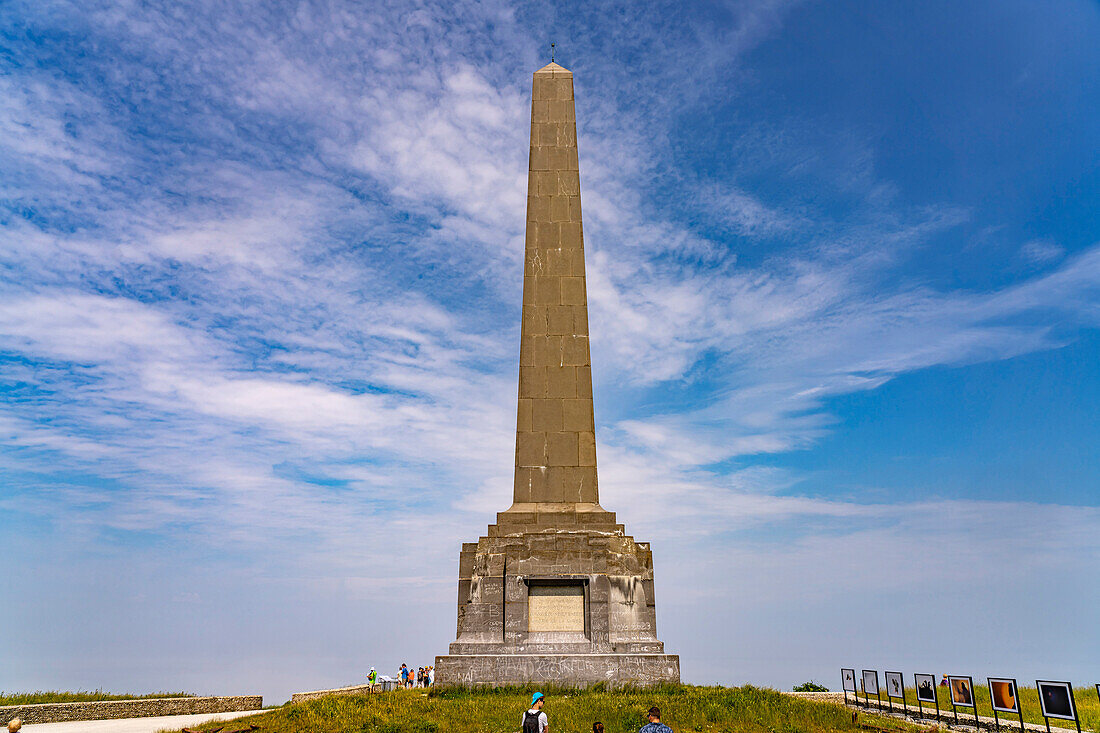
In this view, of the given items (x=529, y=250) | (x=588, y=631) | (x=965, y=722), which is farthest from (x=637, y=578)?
(x=529, y=250)

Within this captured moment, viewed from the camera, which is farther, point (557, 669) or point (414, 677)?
point (414, 677)

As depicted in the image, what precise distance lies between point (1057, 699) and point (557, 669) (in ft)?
30.2

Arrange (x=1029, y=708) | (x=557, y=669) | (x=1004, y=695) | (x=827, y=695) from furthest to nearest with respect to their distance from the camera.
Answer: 1. (x=827, y=695)
2. (x=1029, y=708)
3. (x=557, y=669)
4. (x=1004, y=695)

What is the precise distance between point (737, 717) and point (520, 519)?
673 centimetres

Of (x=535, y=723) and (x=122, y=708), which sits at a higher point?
(x=535, y=723)

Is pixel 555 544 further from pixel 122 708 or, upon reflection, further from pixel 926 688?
pixel 122 708

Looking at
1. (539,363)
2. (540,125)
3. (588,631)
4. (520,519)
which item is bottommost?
(588,631)

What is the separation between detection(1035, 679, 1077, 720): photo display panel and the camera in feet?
39.7

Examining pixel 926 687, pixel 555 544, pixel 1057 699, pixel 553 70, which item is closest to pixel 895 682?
pixel 926 687

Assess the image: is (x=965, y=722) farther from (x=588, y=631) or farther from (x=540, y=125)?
(x=540, y=125)

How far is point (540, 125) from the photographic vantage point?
21.2 meters

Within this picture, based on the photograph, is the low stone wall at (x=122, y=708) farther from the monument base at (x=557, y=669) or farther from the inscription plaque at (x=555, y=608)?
the inscription plaque at (x=555, y=608)

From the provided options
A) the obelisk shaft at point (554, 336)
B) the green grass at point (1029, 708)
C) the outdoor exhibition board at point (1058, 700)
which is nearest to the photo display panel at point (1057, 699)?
the outdoor exhibition board at point (1058, 700)

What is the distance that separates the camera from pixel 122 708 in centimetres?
1872
